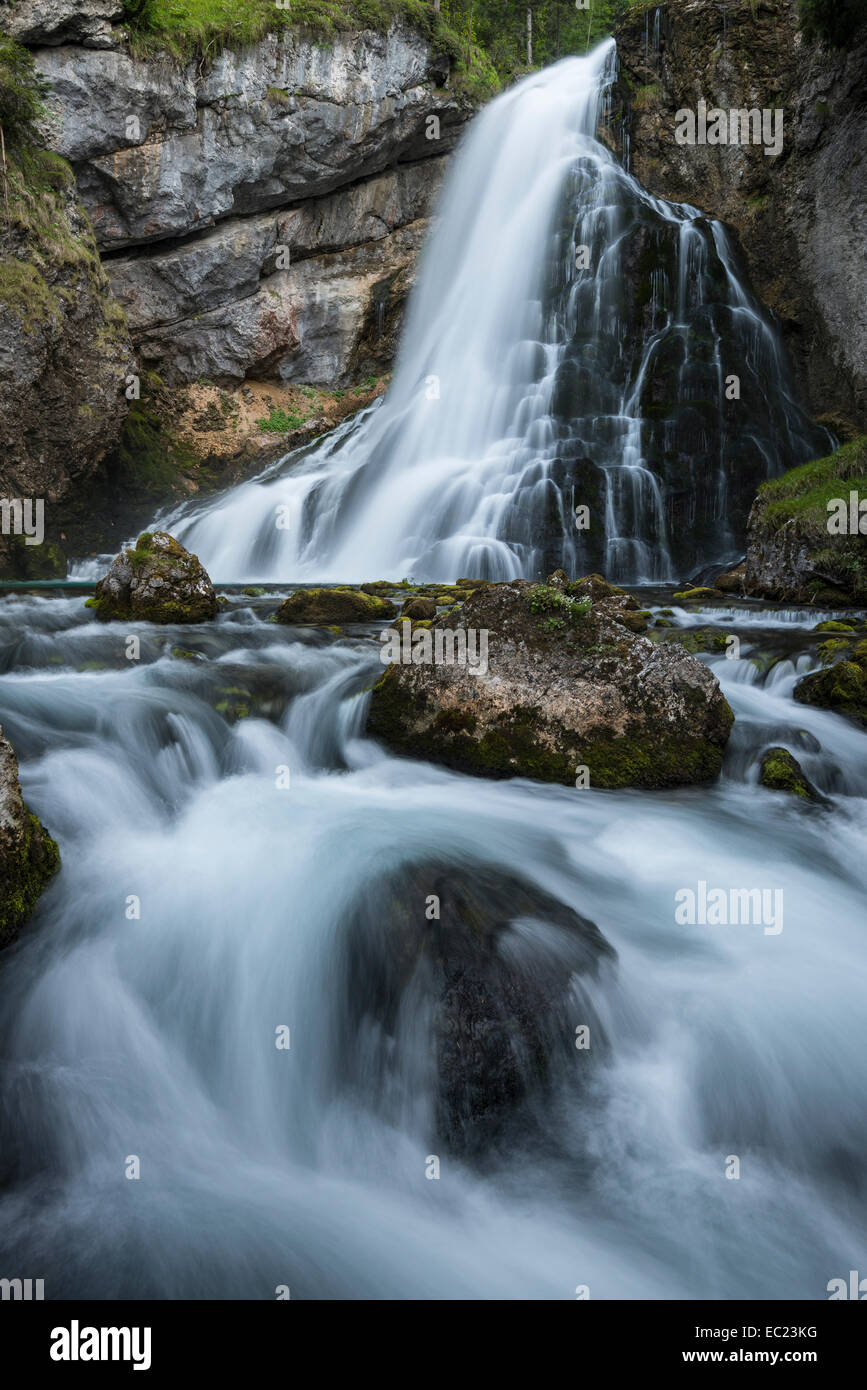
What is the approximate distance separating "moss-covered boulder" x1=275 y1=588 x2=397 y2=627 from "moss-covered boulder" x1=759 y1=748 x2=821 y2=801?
18.4 ft

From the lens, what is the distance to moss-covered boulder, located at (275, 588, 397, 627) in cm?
986

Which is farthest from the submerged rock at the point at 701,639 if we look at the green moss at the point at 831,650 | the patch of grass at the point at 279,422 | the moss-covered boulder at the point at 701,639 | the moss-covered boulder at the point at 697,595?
the patch of grass at the point at 279,422

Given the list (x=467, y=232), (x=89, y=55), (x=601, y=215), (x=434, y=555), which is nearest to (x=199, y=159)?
(x=89, y=55)

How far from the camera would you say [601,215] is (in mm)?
18047

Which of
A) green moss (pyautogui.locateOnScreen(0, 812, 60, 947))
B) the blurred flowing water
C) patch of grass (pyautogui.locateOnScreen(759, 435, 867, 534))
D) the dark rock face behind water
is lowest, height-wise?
the blurred flowing water

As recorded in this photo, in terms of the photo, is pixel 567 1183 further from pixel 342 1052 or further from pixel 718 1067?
pixel 342 1052

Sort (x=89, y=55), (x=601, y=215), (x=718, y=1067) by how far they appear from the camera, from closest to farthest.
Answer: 1. (x=718, y=1067)
2. (x=89, y=55)
3. (x=601, y=215)

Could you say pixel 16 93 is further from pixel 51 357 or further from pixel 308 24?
pixel 308 24

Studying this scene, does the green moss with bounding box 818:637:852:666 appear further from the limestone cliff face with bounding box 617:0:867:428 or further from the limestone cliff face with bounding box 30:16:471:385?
the limestone cliff face with bounding box 30:16:471:385

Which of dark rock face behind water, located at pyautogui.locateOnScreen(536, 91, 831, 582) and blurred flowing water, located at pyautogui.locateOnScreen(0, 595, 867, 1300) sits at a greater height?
dark rock face behind water, located at pyautogui.locateOnScreen(536, 91, 831, 582)

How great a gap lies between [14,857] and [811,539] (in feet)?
35.0

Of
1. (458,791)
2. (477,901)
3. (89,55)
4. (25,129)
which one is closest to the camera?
(477,901)

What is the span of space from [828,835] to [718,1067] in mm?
2513

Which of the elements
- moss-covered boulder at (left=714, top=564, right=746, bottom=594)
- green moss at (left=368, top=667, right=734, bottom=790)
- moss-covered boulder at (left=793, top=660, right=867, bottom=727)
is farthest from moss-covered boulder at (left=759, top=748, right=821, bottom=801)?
moss-covered boulder at (left=714, top=564, right=746, bottom=594)
